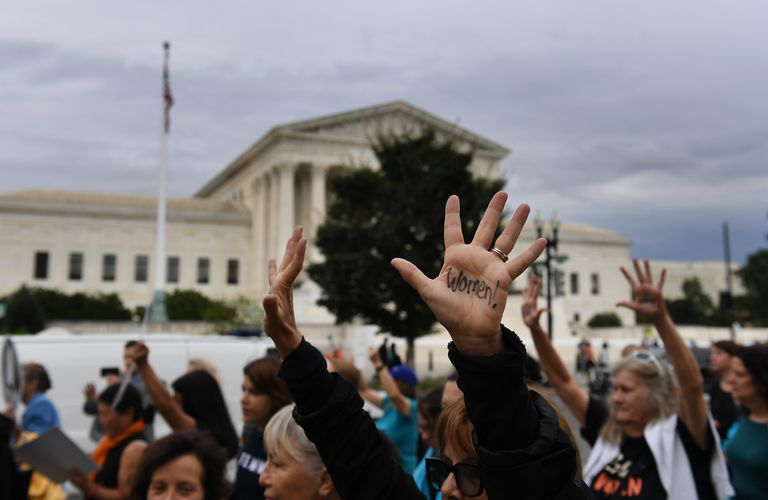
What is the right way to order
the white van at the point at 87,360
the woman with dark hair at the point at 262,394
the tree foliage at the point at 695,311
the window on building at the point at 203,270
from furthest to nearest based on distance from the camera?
the tree foliage at the point at 695,311 < the window on building at the point at 203,270 < the white van at the point at 87,360 < the woman with dark hair at the point at 262,394

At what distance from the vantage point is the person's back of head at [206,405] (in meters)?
4.75

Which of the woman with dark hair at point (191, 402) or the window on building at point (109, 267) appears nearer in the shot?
the woman with dark hair at point (191, 402)

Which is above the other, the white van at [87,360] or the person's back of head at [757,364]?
the person's back of head at [757,364]

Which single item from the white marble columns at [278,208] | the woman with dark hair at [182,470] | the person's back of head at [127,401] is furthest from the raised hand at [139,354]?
the white marble columns at [278,208]

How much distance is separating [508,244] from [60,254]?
68314 mm

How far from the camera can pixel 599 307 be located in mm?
80812

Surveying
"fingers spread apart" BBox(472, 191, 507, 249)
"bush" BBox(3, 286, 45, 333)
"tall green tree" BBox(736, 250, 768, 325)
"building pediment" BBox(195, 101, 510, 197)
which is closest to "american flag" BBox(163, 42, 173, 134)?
"bush" BBox(3, 286, 45, 333)

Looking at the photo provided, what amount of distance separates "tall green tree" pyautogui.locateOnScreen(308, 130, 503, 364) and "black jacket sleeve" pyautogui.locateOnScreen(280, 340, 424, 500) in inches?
701

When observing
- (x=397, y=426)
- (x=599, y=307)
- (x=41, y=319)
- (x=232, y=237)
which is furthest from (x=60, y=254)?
(x=397, y=426)

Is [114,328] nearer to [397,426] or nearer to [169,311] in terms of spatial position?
[169,311]

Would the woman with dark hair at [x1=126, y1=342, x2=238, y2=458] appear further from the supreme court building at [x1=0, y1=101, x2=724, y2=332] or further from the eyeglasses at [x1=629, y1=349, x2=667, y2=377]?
the supreme court building at [x1=0, y1=101, x2=724, y2=332]

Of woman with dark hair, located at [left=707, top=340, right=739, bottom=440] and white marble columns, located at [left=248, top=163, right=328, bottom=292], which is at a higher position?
white marble columns, located at [left=248, top=163, right=328, bottom=292]

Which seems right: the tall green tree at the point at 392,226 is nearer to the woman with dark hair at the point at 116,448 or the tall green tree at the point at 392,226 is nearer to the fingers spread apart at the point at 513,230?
the woman with dark hair at the point at 116,448

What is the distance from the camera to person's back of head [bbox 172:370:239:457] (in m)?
4.75
